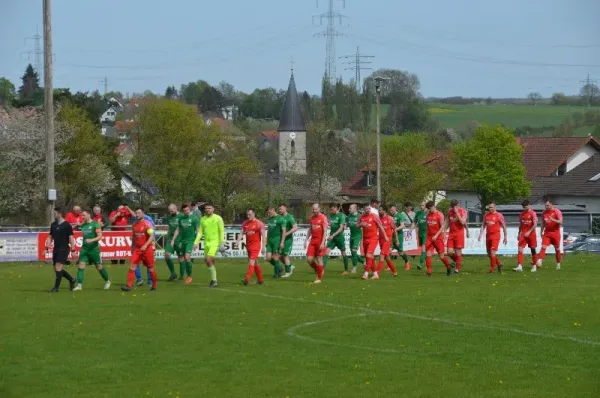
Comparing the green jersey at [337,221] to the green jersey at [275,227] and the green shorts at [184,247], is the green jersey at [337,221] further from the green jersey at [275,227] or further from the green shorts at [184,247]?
the green shorts at [184,247]

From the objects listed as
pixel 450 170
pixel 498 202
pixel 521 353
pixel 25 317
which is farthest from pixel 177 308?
pixel 450 170

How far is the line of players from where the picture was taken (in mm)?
24531

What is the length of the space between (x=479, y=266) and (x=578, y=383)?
21.3 meters

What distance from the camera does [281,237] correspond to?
27.6 m

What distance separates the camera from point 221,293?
2388 cm

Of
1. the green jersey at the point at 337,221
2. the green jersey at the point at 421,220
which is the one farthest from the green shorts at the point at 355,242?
the green jersey at the point at 421,220

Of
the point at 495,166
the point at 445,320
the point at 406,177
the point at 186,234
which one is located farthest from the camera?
the point at 406,177

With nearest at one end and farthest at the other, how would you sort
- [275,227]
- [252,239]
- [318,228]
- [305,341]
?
[305,341] < [252,239] < [318,228] < [275,227]

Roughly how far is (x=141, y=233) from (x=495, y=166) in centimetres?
5514

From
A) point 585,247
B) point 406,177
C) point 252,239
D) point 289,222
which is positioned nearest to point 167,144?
point 406,177

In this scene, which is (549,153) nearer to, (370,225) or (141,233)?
(370,225)

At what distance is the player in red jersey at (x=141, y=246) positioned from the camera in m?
24.5

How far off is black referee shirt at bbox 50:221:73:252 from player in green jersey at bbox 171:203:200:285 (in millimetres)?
3626

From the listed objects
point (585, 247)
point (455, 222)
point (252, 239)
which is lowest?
point (585, 247)
